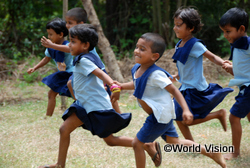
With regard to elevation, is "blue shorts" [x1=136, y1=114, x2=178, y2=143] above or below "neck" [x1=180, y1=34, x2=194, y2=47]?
below

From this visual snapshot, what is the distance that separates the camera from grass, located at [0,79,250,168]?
360 centimetres

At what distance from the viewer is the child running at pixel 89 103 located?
308 cm

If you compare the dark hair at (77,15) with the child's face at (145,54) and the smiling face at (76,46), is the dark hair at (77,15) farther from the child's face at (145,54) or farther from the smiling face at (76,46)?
the child's face at (145,54)

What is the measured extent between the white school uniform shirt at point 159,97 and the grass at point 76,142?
3.03 feet

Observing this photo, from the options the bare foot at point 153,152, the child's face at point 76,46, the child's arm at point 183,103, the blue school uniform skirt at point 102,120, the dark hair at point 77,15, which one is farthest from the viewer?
the dark hair at point 77,15

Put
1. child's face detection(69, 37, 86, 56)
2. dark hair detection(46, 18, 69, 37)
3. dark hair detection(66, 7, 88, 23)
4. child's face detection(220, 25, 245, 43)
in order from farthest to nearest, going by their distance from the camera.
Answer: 1. dark hair detection(46, 18, 69, 37)
2. dark hair detection(66, 7, 88, 23)
3. child's face detection(220, 25, 245, 43)
4. child's face detection(69, 37, 86, 56)

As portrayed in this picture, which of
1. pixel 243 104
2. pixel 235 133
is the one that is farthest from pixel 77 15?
pixel 235 133

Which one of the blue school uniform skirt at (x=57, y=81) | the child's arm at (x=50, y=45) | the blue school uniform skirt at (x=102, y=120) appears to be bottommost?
the blue school uniform skirt at (x=57, y=81)

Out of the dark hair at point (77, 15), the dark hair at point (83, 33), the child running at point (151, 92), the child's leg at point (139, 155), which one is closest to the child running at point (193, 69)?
the child running at point (151, 92)

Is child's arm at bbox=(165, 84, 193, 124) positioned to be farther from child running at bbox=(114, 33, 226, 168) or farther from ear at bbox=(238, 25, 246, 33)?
ear at bbox=(238, 25, 246, 33)

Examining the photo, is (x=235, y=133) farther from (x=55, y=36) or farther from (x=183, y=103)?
(x=55, y=36)

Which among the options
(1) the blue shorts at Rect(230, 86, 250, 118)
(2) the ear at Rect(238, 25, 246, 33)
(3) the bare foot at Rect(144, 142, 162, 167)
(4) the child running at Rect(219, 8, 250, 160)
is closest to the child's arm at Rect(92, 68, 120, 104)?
(3) the bare foot at Rect(144, 142, 162, 167)

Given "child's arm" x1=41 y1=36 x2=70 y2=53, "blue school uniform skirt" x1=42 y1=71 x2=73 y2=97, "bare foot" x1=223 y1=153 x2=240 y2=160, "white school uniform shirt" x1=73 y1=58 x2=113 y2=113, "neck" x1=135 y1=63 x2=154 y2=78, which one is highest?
"neck" x1=135 y1=63 x2=154 y2=78

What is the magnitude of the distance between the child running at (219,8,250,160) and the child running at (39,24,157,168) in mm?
1293
